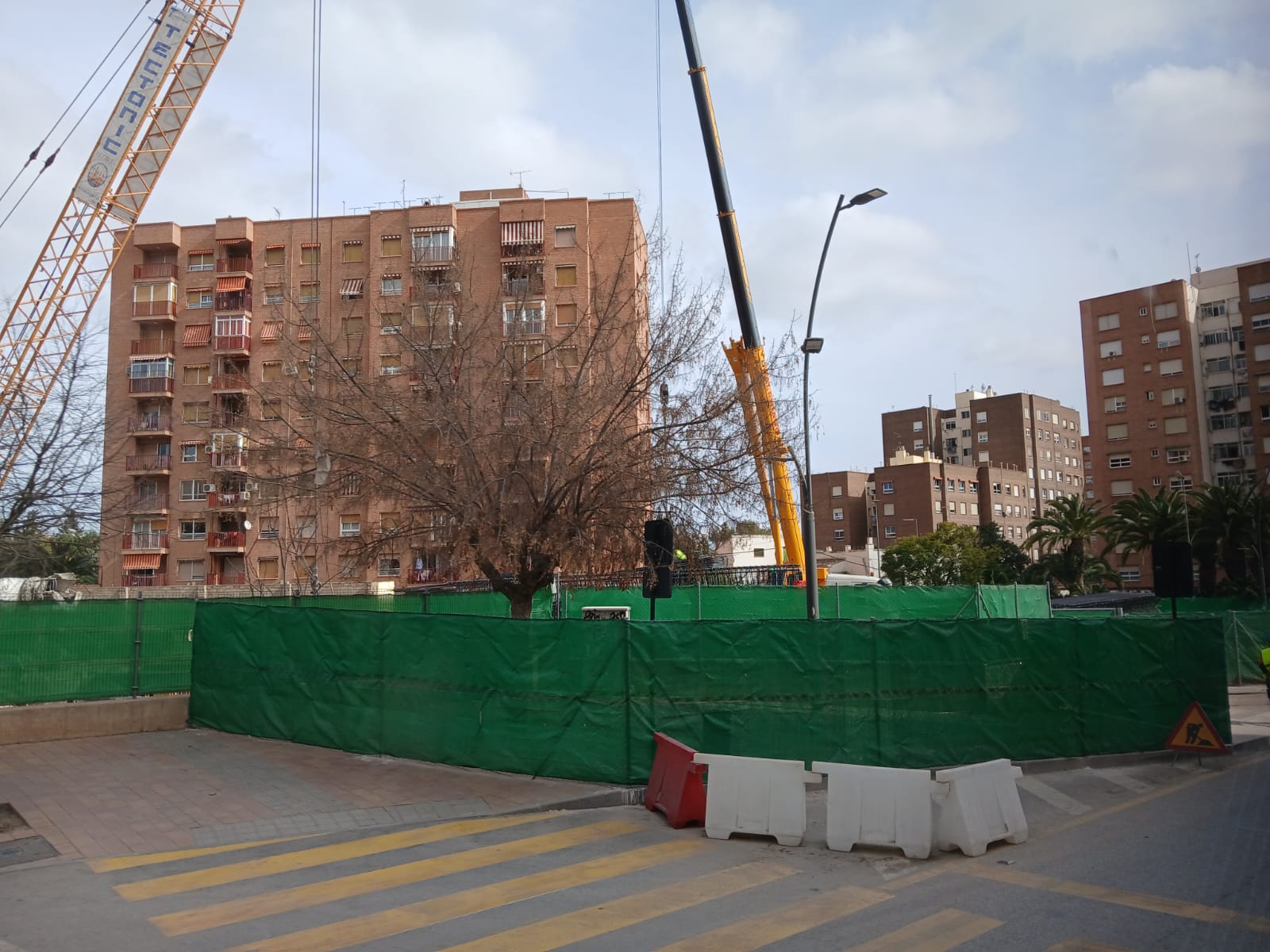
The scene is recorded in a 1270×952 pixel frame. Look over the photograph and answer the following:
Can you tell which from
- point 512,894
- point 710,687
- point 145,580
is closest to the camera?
point 512,894

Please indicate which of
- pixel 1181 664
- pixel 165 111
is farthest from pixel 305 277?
pixel 1181 664

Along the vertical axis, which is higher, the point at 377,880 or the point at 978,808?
the point at 978,808

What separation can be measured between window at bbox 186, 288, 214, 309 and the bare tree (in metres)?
54.8

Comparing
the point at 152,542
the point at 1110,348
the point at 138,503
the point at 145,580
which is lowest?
the point at 145,580

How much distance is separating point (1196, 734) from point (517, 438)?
1057 centimetres

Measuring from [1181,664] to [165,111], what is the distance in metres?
49.4

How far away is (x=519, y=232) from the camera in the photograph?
56.9 metres

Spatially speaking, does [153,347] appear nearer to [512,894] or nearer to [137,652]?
[137,652]

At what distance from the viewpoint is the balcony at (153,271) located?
65.3 m

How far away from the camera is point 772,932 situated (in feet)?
23.3

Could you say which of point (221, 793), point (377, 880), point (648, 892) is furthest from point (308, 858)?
point (648, 892)

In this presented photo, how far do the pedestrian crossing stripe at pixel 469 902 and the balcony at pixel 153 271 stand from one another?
6621cm

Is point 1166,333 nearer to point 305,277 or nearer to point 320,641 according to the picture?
point 305,277

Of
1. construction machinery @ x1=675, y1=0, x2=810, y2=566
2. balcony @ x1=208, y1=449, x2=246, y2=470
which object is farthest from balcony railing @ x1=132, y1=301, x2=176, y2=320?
balcony @ x1=208, y1=449, x2=246, y2=470
